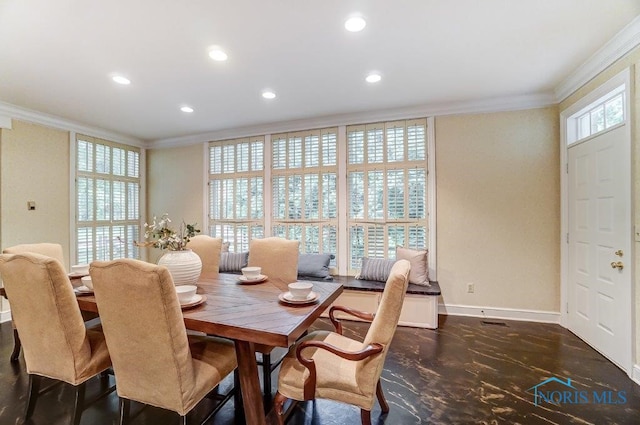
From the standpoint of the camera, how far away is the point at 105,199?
4684mm

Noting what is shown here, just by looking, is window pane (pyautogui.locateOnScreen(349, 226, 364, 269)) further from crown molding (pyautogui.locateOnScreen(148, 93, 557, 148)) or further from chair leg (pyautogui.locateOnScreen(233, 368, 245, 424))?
chair leg (pyautogui.locateOnScreen(233, 368, 245, 424))

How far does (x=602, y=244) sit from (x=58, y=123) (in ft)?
21.3

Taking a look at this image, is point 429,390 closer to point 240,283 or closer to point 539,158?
point 240,283

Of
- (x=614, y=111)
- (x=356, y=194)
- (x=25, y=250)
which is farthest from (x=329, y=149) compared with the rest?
(x=25, y=250)

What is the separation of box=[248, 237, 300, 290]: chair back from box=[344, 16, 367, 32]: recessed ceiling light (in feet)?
5.89

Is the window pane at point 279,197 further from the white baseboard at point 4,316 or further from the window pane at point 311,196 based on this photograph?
the white baseboard at point 4,316

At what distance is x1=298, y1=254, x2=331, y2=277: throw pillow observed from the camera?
390 cm

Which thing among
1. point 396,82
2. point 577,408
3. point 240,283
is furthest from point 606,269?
point 240,283

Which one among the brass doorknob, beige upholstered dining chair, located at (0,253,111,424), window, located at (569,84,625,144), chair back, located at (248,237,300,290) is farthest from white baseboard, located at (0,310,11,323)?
window, located at (569,84,625,144)

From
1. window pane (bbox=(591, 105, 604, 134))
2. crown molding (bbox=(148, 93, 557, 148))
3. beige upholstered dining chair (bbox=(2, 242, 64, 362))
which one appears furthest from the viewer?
crown molding (bbox=(148, 93, 557, 148))

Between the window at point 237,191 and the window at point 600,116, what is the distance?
395 cm

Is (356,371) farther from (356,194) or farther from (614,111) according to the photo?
(614,111)

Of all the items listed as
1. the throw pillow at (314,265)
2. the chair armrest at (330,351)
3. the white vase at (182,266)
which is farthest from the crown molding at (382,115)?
the chair armrest at (330,351)

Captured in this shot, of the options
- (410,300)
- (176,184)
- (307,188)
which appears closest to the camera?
(410,300)
